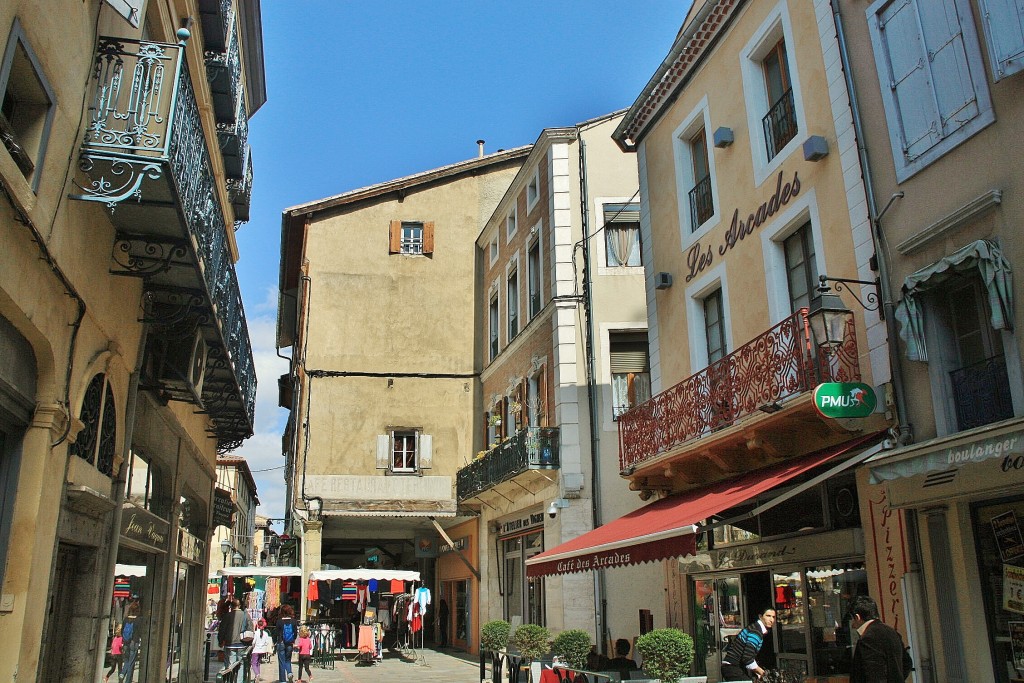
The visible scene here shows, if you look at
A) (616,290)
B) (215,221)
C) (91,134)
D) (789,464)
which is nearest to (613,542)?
(789,464)

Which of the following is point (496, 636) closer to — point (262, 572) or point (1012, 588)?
point (1012, 588)

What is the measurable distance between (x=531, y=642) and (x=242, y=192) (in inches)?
359

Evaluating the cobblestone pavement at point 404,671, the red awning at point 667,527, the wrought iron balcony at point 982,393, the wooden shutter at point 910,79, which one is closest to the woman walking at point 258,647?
the cobblestone pavement at point 404,671

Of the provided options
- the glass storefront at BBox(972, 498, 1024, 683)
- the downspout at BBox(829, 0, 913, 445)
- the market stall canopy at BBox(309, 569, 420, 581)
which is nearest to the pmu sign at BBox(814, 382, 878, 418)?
the downspout at BBox(829, 0, 913, 445)

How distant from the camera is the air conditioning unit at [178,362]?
1001 cm

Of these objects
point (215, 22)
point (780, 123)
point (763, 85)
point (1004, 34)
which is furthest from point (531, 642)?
point (215, 22)

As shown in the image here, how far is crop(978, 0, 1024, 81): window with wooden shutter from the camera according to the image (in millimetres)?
7043

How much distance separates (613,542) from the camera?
9.80 meters

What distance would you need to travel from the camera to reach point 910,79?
28.0 feet

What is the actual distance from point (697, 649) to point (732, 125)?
25.4 feet

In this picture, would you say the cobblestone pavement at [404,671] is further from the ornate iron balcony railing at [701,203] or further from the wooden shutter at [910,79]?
the wooden shutter at [910,79]

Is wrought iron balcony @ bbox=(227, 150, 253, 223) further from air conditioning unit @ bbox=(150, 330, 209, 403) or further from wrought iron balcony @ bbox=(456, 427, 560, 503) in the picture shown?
wrought iron balcony @ bbox=(456, 427, 560, 503)

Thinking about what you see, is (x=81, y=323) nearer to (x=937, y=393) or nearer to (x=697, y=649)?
(x=937, y=393)

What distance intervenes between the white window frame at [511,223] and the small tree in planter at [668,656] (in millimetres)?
16213
